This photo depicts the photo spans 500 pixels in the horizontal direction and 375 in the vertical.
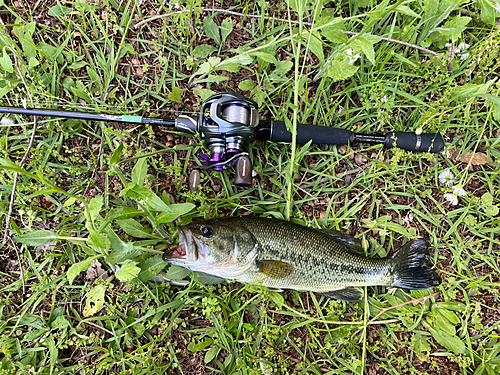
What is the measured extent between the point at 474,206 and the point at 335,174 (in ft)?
4.86

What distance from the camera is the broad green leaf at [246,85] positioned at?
3.19 meters

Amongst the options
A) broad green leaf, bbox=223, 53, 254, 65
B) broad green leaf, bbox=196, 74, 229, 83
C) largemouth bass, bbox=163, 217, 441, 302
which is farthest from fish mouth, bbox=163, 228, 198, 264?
broad green leaf, bbox=223, 53, 254, 65

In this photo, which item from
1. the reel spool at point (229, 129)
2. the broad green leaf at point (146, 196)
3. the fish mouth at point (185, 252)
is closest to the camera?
the broad green leaf at point (146, 196)

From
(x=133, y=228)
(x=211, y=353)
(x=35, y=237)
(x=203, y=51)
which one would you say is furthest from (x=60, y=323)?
(x=203, y=51)

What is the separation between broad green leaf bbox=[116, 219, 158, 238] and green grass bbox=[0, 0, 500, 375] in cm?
3

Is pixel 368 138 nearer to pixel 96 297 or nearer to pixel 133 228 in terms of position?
pixel 133 228

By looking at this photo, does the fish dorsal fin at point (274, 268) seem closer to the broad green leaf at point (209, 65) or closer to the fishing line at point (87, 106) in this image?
the fishing line at point (87, 106)

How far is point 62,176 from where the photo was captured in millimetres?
3189

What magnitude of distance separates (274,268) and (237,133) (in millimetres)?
1231

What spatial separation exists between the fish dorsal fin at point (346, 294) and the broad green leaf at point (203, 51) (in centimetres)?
267

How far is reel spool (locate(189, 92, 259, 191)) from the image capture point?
273 cm

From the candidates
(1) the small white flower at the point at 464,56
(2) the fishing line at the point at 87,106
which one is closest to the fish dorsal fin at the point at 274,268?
(2) the fishing line at the point at 87,106

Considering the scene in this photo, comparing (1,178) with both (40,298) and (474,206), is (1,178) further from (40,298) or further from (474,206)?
(474,206)

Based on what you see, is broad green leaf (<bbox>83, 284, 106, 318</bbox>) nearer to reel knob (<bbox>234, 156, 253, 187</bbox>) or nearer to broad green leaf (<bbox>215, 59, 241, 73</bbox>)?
reel knob (<bbox>234, 156, 253, 187</bbox>)
